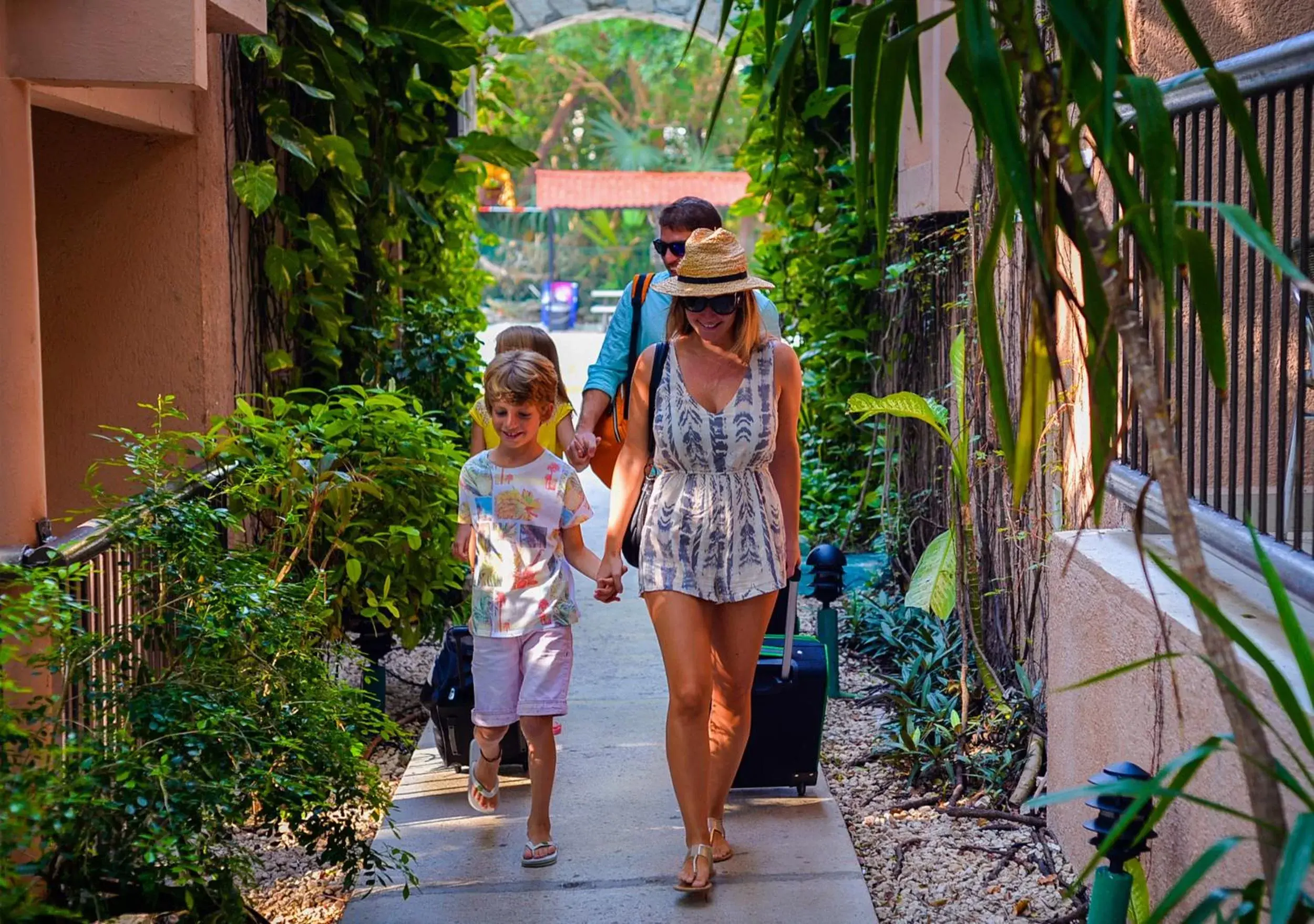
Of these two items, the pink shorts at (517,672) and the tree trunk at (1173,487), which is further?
the pink shorts at (517,672)

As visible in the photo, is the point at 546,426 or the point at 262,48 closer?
the point at 546,426

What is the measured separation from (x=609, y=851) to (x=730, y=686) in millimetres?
716

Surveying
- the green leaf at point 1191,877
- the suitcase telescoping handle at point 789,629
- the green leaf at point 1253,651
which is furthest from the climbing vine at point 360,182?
the green leaf at point 1191,877

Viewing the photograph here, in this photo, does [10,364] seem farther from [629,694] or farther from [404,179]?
[404,179]

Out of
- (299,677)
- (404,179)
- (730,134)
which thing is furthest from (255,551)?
(730,134)

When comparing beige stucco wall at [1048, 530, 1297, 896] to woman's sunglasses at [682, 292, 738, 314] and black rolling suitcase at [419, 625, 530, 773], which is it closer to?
woman's sunglasses at [682, 292, 738, 314]

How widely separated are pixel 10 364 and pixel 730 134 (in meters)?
36.3

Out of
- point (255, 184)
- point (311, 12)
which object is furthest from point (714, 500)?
point (311, 12)

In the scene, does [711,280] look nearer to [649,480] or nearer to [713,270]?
[713,270]

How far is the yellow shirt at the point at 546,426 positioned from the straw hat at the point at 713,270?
3.74ft

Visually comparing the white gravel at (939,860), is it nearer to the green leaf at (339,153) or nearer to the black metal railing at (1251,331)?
the black metal railing at (1251,331)

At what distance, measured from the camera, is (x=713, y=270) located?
162 inches

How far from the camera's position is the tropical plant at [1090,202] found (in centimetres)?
203

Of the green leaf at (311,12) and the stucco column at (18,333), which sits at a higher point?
the green leaf at (311,12)
